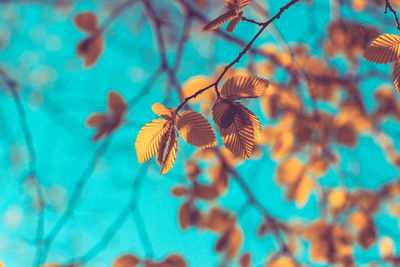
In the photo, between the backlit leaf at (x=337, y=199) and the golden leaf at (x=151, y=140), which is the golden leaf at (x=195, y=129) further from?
the backlit leaf at (x=337, y=199)

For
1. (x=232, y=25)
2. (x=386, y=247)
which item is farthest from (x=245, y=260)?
(x=232, y=25)

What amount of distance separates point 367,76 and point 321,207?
60cm

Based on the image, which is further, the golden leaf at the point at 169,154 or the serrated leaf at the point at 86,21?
the serrated leaf at the point at 86,21

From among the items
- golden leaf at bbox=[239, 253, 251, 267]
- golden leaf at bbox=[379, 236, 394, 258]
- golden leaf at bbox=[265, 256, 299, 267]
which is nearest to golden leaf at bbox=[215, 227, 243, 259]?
golden leaf at bbox=[239, 253, 251, 267]

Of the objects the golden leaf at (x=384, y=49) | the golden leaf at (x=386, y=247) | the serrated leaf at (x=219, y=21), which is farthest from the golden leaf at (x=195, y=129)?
the golden leaf at (x=386, y=247)

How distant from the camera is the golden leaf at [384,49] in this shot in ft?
1.35

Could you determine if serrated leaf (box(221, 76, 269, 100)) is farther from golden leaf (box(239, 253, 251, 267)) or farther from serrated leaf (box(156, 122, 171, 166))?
golden leaf (box(239, 253, 251, 267))

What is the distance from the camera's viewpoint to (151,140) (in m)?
0.46

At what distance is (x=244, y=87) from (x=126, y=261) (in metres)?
0.75

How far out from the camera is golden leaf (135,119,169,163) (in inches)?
17.9

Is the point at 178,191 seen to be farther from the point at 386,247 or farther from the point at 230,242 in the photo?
the point at 386,247

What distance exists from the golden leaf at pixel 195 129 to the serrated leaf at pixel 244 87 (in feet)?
0.17

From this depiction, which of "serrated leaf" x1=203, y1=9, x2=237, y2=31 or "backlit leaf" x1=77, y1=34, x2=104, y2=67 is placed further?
"backlit leaf" x1=77, y1=34, x2=104, y2=67

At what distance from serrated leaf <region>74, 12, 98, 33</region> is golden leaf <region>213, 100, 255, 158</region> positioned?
29.2 inches
